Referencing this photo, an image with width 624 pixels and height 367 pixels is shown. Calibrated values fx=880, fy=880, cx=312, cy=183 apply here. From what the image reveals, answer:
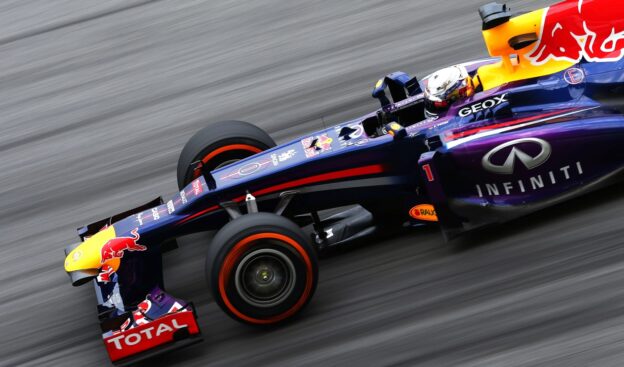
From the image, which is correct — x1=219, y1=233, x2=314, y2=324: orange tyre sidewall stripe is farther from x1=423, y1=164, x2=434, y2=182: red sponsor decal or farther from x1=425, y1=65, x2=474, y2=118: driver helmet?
x1=425, y1=65, x2=474, y2=118: driver helmet

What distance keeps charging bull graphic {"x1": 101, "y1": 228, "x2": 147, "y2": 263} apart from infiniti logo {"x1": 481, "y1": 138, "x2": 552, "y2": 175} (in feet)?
8.15

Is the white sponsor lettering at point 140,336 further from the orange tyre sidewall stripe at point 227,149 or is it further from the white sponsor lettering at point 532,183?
the white sponsor lettering at point 532,183

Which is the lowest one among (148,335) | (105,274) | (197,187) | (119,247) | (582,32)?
(148,335)

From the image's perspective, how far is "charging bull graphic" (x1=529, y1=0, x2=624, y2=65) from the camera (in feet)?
21.1

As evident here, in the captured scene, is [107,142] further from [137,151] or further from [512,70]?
[512,70]

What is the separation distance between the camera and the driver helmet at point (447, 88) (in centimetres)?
636

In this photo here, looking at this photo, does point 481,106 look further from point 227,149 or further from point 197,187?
point 197,187

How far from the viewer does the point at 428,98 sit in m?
6.43

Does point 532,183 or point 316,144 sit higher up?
point 316,144

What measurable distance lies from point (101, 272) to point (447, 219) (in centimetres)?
244

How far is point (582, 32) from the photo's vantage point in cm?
650

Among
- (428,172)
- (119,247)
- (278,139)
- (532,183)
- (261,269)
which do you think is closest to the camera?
(261,269)

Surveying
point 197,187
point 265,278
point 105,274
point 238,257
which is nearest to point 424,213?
point 265,278

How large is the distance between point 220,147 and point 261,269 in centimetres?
146
